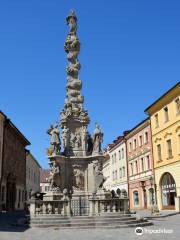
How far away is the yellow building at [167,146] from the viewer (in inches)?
1224

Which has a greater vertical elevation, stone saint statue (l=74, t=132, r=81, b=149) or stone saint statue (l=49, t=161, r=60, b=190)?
stone saint statue (l=74, t=132, r=81, b=149)

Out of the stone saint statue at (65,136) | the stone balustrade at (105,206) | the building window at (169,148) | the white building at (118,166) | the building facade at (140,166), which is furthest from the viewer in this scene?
the white building at (118,166)

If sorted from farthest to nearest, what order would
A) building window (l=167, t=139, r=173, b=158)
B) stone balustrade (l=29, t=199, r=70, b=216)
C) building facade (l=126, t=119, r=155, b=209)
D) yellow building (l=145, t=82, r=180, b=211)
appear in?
building facade (l=126, t=119, r=155, b=209)
building window (l=167, t=139, r=173, b=158)
yellow building (l=145, t=82, r=180, b=211)
stone balustrade (l=29, t=199, r=70, b=216)

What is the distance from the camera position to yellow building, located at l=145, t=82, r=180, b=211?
3108 centimetres

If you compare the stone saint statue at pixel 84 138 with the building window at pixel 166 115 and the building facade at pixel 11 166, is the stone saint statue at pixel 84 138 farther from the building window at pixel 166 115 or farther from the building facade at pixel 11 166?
the building facade at pixel 11 166

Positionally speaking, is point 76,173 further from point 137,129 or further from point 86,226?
point 137,129

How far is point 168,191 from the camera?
3275 cm

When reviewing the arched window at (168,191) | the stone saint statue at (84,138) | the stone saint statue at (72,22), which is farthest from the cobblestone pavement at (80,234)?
the arched window at (168,191)

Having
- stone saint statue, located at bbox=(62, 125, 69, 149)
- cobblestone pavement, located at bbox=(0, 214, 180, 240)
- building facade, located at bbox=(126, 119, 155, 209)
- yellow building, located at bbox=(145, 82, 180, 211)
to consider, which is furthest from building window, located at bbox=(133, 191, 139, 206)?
cobblestone pavement, located at bbox=(0, 214, 180, 240)

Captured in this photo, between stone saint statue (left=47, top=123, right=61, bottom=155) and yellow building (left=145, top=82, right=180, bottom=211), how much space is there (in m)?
14.7

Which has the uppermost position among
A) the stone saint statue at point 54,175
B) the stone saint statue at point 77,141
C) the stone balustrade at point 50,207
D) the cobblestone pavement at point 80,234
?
the stone saint statue at point 77,141

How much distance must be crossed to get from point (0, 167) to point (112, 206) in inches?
778

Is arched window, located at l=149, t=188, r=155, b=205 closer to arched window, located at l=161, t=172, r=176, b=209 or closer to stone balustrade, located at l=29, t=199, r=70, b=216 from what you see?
arched window, located at l=161, t=172, r=176, b=209

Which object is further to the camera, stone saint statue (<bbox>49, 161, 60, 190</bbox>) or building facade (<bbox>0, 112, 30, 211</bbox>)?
building facade (<bbox>0, 112, 30, 211</bbox>)
